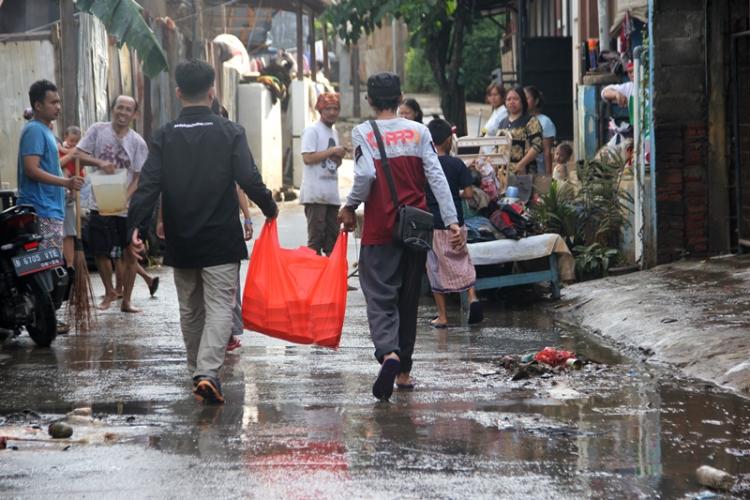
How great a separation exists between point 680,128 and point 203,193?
5.93 meters

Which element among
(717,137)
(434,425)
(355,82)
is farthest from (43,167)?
(355,82)

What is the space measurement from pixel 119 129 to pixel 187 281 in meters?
3.97

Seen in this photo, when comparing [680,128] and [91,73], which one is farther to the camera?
[91,73]

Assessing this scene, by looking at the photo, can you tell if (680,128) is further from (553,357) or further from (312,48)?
(312,48)

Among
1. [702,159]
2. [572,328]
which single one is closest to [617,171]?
[702,159]

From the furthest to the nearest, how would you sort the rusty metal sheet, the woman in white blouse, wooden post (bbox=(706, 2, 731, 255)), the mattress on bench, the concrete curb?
the rusty metal sheet, the woman in white blouse, wooden post (bbox=(706, 2, 731, 255)), the mattress on bench, the concrete curb

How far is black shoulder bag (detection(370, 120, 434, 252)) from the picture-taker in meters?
7.23

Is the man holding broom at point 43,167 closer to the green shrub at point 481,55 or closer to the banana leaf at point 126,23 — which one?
the banana leaf at point 126,23

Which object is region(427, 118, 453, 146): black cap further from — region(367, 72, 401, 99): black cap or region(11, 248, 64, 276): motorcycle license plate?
region(11, 248, 64, 276): motorcycle license plate

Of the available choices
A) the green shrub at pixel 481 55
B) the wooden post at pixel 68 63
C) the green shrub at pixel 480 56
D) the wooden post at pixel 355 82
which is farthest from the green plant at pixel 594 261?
the wooden post at pixel 355 82

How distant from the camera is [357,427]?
6332 millimetres

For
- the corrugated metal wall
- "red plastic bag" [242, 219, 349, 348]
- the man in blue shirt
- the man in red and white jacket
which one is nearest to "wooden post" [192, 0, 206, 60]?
the corrugated metal wall

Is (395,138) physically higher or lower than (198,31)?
lower

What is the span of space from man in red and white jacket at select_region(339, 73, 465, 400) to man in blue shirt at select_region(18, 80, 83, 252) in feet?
10.8
